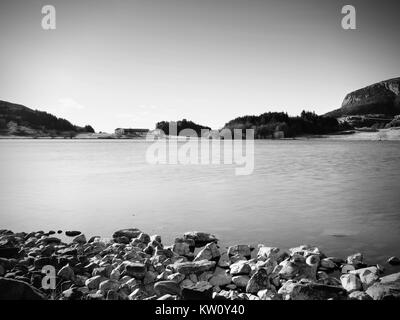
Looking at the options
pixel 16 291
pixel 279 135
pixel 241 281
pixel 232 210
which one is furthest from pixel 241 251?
pixel 279 135

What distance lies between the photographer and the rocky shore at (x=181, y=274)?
6484 millimetres

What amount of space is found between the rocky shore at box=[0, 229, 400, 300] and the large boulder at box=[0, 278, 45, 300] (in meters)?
0.01

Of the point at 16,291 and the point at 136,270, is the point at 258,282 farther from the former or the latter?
the point at 16,291

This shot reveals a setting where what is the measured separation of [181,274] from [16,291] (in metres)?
3.53

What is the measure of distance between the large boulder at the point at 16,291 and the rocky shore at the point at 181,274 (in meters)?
0.01

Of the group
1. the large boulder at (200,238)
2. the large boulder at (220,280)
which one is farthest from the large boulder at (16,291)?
the large boulder at (200,238)

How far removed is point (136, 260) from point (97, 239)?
9.06 feet

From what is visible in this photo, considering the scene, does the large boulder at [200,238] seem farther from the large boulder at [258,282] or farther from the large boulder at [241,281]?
the large boulder at [258,282]

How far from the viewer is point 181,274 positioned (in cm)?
748

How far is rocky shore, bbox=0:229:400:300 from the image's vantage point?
6.48 meters

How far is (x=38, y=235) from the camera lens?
437 inches

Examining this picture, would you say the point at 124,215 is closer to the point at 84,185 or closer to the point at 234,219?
the point at 234,219
